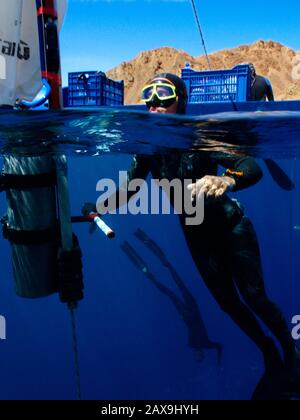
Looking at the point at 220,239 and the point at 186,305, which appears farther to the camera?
the point at 186,305

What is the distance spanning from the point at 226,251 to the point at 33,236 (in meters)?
1.91

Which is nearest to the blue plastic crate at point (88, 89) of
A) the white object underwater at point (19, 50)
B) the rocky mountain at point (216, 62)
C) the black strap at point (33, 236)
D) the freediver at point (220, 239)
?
the freediver at point (220, 239)

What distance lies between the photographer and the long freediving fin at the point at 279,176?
19.2 feet

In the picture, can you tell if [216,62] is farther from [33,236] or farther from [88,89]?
[33,236]

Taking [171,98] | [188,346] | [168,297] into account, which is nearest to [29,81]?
[171,98]

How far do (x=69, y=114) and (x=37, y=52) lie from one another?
3.24 ft

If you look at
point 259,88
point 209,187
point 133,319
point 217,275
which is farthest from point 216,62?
point 209,187

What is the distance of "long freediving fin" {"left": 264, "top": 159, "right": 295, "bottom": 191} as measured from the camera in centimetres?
586

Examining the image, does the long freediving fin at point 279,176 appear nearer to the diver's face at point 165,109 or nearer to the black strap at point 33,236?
the diver's face at point 165,109

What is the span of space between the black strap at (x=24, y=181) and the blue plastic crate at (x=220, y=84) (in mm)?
4536

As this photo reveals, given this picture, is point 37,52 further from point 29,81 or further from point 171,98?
point 171,98

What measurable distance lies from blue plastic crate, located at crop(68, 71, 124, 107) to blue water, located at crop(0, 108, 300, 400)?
3.91 feet

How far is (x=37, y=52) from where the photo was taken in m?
2.69

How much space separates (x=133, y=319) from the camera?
26.6ft
